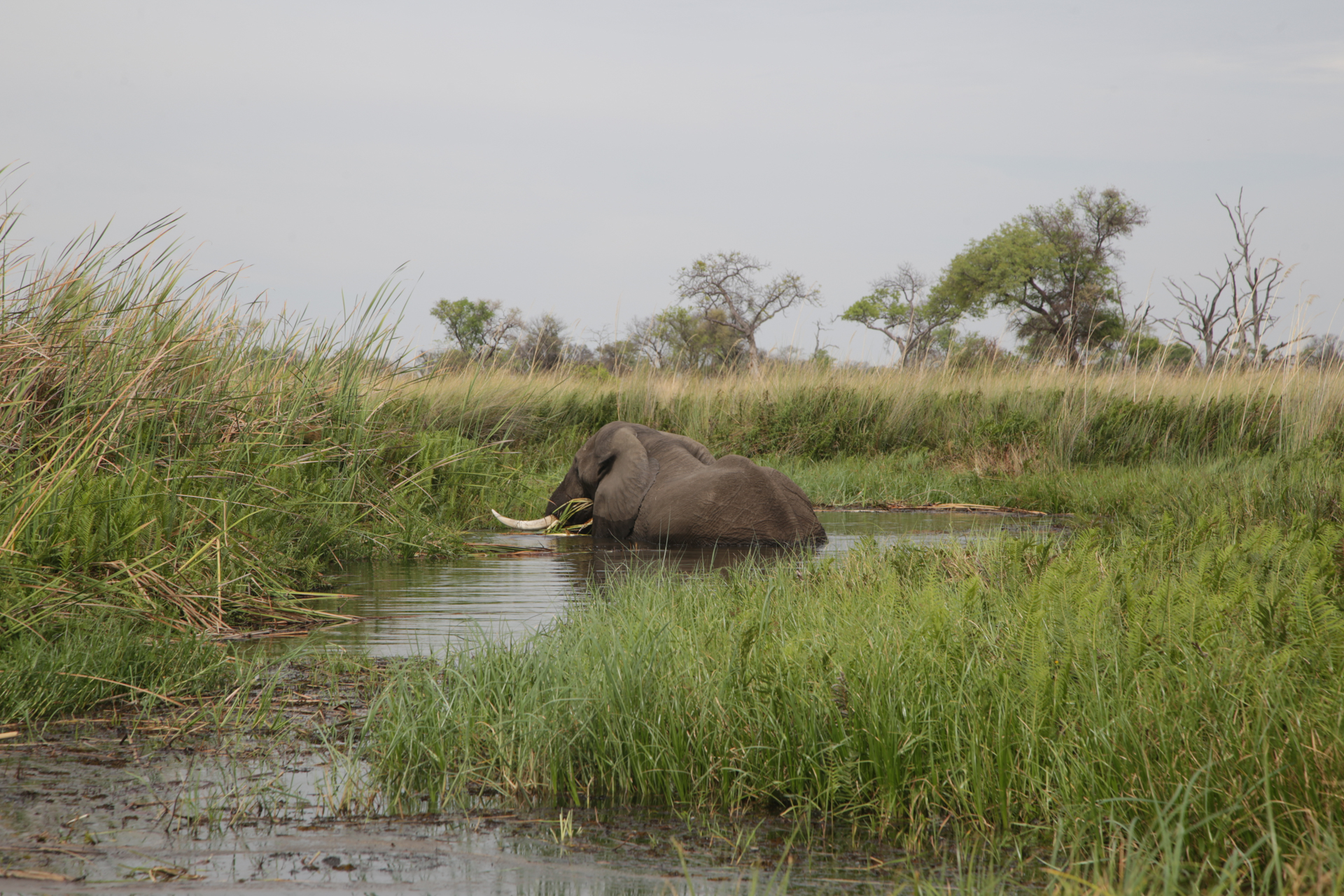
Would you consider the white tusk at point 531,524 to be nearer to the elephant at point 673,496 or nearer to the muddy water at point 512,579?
the elephant at point 673,496

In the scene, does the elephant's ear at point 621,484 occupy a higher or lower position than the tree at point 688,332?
lower

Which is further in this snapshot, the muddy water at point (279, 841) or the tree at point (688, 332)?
the tree at point (688, 332)

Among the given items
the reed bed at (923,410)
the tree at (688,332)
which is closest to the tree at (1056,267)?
the tree at (688,332)

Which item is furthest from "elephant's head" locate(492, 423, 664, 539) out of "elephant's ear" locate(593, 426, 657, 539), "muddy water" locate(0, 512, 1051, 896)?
"muddy water" locate(0, 512, 1051, 896)

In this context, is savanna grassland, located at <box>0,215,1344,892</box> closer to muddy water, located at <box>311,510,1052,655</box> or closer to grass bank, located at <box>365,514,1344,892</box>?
grass bank, located at <box>365,514,1344,892</box>

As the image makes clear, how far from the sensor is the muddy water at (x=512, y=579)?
440cm

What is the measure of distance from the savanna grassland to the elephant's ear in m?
1.51

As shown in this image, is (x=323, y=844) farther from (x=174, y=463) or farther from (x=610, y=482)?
(x=610, y=482)

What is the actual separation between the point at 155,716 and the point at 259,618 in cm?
161

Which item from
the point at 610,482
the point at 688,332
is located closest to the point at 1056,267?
the point at 688,332

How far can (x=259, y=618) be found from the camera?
473 cm

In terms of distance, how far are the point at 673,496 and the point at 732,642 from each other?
4.48 meters

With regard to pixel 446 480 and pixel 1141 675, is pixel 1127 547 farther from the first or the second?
pixel 446 480

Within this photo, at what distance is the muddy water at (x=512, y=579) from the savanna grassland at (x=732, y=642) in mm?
332
